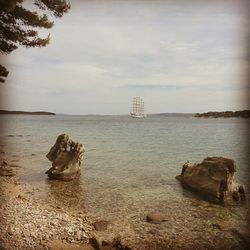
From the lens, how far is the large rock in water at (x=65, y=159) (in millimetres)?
18547

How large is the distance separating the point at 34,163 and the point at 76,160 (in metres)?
6.95

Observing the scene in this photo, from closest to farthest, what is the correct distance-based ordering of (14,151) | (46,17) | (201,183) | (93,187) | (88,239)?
(88,239), (46,17), (201,183), (93,187), (14,151)

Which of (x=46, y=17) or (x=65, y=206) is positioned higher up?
(x=46, y=17)

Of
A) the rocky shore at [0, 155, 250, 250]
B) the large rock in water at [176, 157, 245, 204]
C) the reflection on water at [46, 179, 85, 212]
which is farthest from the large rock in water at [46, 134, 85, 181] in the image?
the large rock in water at [176, 157, 245, 204]

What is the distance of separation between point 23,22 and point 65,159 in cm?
935

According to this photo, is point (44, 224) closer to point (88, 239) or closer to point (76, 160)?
point (88, 239)

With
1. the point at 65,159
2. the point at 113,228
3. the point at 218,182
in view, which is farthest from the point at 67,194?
the point at 218,182

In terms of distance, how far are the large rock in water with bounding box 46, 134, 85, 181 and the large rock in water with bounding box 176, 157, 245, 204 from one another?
25.5 feet

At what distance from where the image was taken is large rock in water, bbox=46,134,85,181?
18.5m

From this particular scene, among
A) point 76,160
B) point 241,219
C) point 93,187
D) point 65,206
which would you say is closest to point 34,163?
point 76,160

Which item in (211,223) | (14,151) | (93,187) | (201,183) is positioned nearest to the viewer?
(211,223)

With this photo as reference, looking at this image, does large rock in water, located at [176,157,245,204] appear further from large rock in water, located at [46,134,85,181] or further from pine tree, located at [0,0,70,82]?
pine tree, located at [0,0,70,82]

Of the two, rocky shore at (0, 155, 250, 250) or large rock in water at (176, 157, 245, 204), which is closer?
rocky shore at (0, 155, 250, 250)

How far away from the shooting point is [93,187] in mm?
17328
